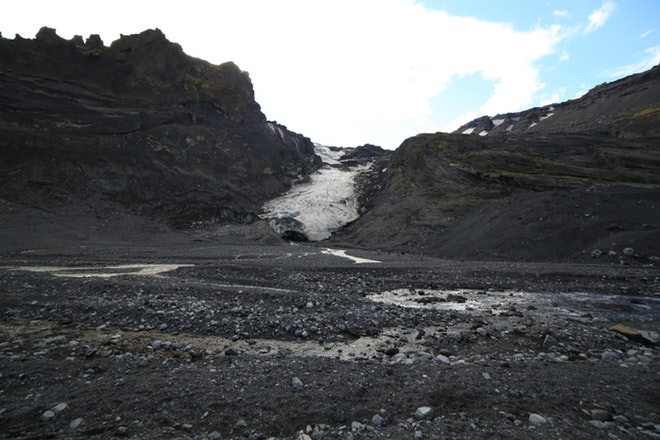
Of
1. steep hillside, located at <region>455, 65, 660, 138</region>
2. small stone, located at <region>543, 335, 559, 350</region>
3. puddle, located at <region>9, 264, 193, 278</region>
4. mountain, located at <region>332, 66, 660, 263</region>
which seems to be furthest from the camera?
steep hillside, located at <region>455, 65, 660, 138</region>

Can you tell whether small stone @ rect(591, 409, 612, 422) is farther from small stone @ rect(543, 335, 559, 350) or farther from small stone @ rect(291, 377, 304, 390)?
small stone @ rect(291, 377, 304, 390)

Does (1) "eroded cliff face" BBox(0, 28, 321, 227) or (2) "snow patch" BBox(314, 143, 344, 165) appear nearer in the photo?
(1) "eroded cliff face" BBox(0, 28, 321, 227)

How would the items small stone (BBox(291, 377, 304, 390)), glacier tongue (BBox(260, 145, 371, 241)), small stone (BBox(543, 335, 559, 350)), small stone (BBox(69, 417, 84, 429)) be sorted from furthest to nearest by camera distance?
glacier tongue (BBox(260, 145, 371, 241))
small stone (BBox(543, 335, 559, 350))
small stone (BBox(291, 377, 304, 390))
small stone (BBox(69, 417, 84, 429))

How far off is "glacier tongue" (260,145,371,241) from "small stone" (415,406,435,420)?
156 feet

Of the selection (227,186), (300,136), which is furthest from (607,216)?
(300,136)

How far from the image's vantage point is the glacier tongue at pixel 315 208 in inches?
2202

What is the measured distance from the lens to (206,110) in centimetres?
6925

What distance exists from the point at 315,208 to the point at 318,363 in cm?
5727

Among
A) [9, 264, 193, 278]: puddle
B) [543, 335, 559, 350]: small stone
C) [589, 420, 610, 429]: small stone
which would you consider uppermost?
[9, 264, 193, 278]: puddle

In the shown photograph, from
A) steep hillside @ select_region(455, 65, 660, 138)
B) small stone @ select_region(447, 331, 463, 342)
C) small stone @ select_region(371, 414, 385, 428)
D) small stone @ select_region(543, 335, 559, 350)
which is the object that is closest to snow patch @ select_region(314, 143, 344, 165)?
steep hillside @ select_region(455, 65, 660, 138)

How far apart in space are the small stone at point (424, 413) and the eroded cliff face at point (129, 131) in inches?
1914

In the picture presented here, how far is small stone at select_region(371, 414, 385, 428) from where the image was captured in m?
4.91

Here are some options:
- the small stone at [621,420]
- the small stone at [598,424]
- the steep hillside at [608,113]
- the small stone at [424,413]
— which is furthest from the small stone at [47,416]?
the steep hillside at [608,113]

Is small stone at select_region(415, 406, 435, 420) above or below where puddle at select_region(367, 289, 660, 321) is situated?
above
